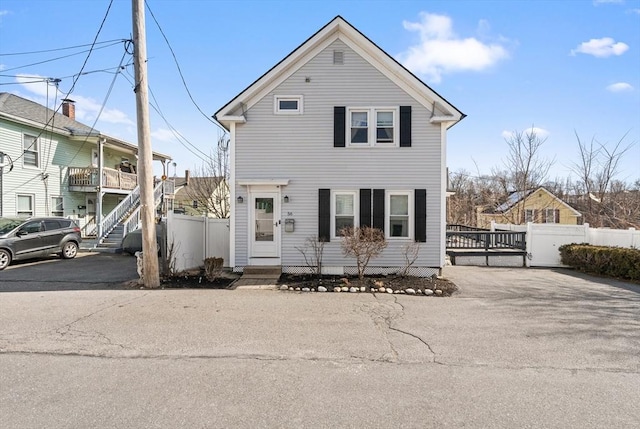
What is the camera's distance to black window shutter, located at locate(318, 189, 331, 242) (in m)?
10.8

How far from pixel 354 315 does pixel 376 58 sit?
7726 mm

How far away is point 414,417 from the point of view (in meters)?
3.36

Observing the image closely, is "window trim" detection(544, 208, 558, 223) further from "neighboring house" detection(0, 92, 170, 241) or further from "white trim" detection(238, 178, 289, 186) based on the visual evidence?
"neighboring house" detection(0, 92, 170, 241)

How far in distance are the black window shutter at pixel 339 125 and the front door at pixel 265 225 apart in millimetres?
2414

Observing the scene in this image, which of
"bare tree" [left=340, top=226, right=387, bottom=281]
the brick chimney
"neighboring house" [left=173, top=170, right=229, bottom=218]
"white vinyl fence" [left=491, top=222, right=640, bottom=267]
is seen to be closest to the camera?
"bare tree" [left=340, top=226, right=387, bottom=281]

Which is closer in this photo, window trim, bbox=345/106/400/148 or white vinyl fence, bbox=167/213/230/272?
white vinyl fence, bbox=167/213/230/272

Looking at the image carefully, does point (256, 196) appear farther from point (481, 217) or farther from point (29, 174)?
point (481, 217)

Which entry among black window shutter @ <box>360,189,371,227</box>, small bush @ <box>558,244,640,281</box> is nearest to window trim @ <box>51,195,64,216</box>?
black window shutter @ <box>360,189,371,227</box>

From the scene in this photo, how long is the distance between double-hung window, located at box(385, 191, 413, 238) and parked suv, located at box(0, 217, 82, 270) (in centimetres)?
1208

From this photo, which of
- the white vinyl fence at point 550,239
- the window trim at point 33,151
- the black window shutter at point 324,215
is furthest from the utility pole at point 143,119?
the white vinyl fence at point 550,239

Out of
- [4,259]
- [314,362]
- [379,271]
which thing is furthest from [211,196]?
[314,362]

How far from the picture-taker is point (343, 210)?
11.1m

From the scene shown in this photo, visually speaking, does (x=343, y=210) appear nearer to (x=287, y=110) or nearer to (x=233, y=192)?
(x=233, y=192)

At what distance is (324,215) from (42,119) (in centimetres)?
1623
